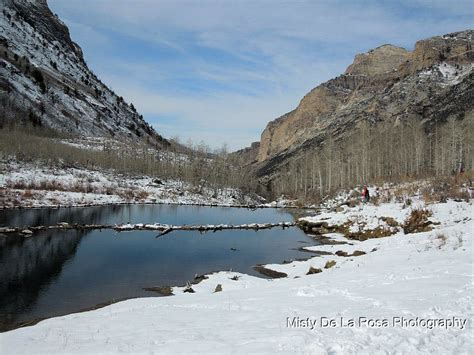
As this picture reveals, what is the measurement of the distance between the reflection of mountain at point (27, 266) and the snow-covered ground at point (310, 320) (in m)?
5.08

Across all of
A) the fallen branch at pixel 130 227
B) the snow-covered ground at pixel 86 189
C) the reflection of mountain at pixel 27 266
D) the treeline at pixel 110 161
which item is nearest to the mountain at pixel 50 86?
the treeline at pixel 110 161

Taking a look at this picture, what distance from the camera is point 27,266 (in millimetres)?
19594

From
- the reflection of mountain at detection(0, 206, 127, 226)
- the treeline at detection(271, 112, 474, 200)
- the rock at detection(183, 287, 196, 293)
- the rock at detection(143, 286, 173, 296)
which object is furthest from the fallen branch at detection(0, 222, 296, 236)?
the treeline at detection(271, 112, 474, 200)

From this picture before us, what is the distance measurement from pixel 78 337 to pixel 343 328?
17.0 ft

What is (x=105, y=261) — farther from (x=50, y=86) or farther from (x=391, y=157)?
(x=50, y=86)

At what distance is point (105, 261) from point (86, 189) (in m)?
45.1

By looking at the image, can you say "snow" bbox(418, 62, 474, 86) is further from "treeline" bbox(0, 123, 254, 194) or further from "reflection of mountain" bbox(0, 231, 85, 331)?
"reflection of mountain" bbox(0, 231, 85, 331)

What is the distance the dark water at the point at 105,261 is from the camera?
14.7m

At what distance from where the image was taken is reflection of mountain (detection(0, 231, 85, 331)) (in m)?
13.9

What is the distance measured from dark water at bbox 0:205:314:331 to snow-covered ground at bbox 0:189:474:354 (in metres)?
4.57

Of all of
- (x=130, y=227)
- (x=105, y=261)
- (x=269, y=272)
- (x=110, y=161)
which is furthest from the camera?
(x=110, y=161)

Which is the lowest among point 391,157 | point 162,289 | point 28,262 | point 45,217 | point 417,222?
point 162,289

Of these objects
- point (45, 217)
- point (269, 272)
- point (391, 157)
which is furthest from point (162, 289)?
point (391, 157)

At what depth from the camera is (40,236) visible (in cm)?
2805
